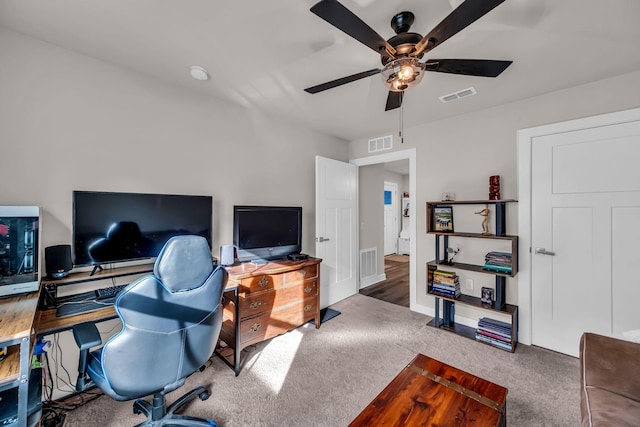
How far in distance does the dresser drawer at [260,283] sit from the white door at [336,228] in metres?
0.95

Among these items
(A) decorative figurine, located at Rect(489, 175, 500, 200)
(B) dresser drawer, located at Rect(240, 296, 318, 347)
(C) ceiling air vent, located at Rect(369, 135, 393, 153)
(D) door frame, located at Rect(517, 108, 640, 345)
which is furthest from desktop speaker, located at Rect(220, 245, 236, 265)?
(D) door frame, located at Rect(517, 108, 640, 345)

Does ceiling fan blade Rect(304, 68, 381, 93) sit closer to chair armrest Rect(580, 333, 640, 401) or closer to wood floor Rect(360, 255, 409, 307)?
chair armrest Rect(580, 333, 640, 401)

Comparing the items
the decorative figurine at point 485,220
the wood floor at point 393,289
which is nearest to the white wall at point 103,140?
the wood floor at point 393,289

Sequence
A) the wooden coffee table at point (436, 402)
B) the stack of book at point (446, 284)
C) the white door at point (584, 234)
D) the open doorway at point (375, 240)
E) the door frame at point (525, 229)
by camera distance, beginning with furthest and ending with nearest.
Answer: the open doorway at point (375, 240) → the stack of book at point (446, 284) → the door frame at point (525, 229) → the white door at point (584, 234) → the wooden coffee table at point (436, 402)

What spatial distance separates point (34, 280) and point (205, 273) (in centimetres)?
105

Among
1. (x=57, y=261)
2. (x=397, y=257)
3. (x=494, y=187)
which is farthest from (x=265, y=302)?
(x=397, y=257)

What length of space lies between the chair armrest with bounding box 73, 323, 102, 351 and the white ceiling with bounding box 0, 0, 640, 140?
69.8 inches

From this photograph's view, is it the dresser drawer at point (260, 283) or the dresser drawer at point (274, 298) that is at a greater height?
the dresser drawer at point (260, 283)

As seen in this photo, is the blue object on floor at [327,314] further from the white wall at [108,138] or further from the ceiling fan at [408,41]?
the ceiling fan at [408,41]

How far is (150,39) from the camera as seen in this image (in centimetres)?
178

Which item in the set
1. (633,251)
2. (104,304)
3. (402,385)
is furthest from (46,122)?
(633,251)

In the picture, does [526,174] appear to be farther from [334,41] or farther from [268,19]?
[268,19]

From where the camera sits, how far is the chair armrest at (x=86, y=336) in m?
1.26

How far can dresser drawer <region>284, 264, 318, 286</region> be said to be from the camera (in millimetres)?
2643
